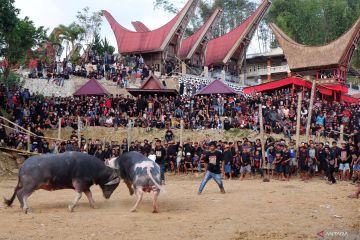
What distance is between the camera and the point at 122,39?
48.6m

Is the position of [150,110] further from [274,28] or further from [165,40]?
[274,28]

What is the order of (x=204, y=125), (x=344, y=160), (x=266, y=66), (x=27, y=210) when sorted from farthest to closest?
1. (x=266, y=66)
2. (x=204, y=125)
3. (x=344, y=160)
4. (x=27, y=210)

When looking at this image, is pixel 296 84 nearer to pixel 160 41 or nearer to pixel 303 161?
pixel 160 41

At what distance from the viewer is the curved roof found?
45.9 meters

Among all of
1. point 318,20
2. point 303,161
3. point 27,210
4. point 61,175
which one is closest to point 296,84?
point 303,161

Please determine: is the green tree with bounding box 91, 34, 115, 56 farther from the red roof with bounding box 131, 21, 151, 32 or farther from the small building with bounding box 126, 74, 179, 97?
the small building with bounding box 126, 74, 179, 97

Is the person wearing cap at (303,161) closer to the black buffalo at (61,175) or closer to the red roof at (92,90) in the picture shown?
the black buffalo at (61,175)

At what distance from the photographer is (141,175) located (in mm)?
12758

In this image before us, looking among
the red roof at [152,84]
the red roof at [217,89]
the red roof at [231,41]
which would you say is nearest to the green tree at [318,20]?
the red roof at [231,41]

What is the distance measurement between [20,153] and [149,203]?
780 centimetres

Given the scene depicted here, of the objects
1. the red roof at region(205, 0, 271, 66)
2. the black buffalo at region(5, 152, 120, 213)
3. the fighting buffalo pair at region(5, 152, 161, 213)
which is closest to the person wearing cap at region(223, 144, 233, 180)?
the fighting buffalo pair at region(5, 152, 161, 213)

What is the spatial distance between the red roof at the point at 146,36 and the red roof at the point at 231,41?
5.36 metres

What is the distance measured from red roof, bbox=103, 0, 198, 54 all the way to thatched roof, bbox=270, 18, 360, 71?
388 inches

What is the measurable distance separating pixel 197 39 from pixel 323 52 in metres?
11.7
